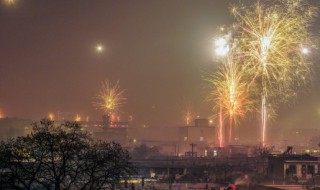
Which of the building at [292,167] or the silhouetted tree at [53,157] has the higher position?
the silhouetted tree at [53,157]

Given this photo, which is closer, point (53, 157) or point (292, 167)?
point (53, 157)

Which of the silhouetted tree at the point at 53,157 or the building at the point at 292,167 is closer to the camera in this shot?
the silhouetted tree at the point at 53,157

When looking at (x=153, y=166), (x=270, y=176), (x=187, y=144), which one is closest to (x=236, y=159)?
(x=153, y=166)

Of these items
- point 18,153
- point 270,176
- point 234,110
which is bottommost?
point 270,176

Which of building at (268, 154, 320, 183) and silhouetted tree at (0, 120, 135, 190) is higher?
silhouetted tree at (0, 120, 135, 190)

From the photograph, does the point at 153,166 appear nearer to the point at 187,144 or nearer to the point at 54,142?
the point at 54,142

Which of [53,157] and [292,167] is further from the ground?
[53,157]

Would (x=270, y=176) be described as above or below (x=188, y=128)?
below

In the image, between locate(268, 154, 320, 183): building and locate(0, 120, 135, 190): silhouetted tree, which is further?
locate(268, 154, 320, 183): building
